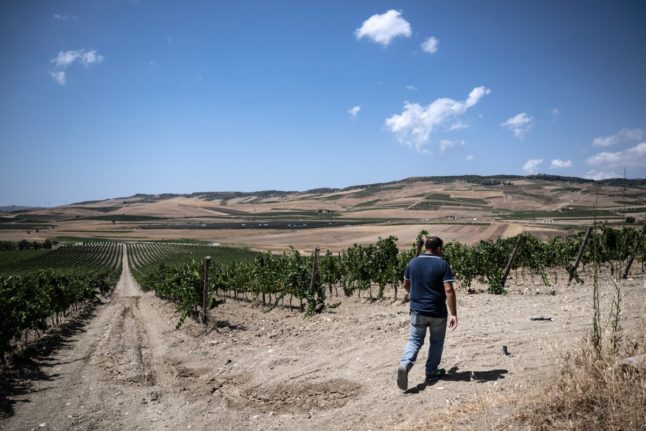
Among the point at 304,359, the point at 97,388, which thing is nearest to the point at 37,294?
the point at 97,388

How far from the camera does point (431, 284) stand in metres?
5.48

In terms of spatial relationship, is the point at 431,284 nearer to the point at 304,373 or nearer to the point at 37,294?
the point at 304,373

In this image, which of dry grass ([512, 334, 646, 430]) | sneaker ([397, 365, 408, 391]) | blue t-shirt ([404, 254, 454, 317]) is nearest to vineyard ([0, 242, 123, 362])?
sneaker ([397, 365, 408, 391])

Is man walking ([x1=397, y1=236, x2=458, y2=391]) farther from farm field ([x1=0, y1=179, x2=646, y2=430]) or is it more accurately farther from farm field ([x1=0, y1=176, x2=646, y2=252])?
farm field ([x1=0, y1=176, x2=646, y2=252])

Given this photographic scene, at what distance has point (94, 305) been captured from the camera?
28984 mm

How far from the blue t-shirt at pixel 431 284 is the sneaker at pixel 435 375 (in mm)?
890

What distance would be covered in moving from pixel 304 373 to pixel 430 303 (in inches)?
126

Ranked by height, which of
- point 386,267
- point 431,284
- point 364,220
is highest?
point 431,284

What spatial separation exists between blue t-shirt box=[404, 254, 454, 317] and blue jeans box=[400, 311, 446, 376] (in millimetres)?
94

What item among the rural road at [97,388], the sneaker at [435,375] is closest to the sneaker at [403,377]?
the sneaker at [435,375]

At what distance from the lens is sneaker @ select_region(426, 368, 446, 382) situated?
5.74 meters

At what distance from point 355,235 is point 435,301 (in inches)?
3064

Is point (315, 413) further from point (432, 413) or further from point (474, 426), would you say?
point (474, 426)

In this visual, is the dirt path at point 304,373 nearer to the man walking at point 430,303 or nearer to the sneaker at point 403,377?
the sneaker at point 403,377
